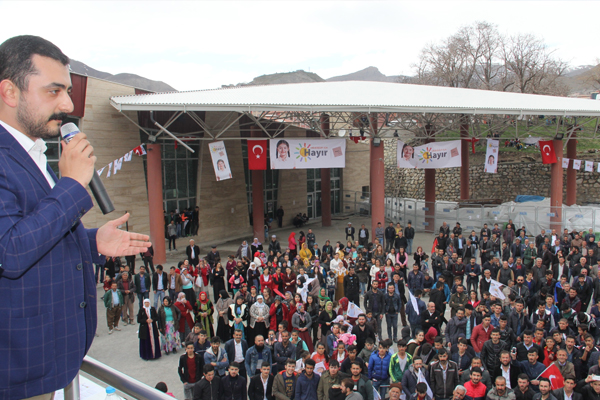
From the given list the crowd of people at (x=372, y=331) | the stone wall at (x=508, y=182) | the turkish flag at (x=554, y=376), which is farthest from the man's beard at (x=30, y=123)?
the stone wall at (x=508, y=182)

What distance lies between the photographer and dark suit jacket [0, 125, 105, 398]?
4.11 ft

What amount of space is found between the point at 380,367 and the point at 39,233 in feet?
22.7

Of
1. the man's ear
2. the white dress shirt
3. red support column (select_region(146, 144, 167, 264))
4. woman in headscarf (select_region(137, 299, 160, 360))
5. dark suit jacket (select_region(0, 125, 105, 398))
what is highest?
the man's ear

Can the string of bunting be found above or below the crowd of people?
above

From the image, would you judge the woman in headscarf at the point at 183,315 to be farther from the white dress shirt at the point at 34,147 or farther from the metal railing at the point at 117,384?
the white dress shirt at the point at 34,147

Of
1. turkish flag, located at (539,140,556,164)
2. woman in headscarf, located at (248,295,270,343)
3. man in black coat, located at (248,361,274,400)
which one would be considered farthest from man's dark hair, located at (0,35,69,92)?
turkish flag, located at (539,140,556,164)

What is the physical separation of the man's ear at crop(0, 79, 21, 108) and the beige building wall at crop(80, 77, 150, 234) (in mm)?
16485

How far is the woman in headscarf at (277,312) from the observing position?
9539 mm

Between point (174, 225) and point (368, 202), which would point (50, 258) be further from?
point (368, 202)

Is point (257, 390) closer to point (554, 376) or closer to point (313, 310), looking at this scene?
point (313, 310)

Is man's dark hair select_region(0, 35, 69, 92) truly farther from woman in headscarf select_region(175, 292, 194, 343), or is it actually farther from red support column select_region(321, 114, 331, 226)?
red support column select_region(321, 114, 331, 226)

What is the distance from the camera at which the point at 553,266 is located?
43.4 ft

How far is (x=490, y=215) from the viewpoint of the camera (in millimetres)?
22453

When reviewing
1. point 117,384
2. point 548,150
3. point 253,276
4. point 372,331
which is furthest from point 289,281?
point 548,150
